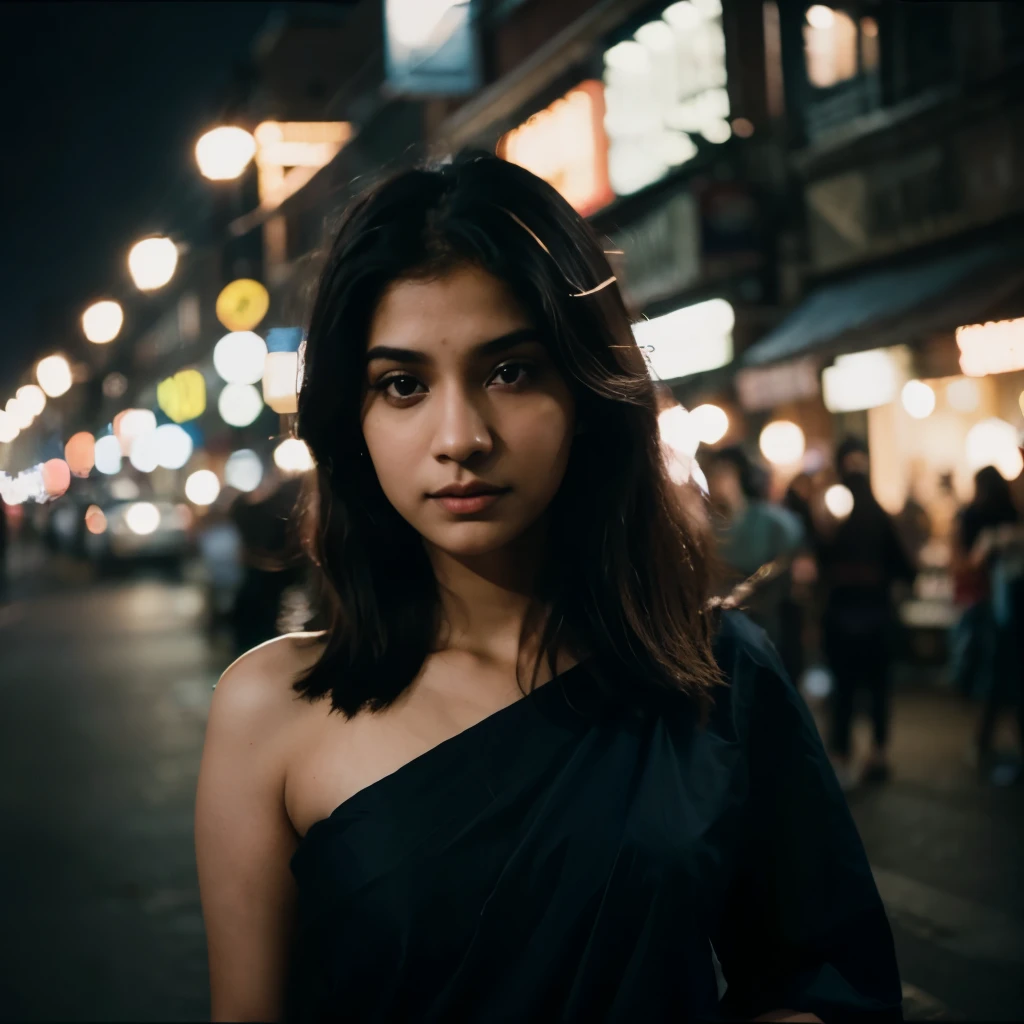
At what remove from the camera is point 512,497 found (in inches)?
65.8

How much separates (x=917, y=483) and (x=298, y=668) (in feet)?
39.1

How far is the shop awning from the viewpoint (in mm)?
10766

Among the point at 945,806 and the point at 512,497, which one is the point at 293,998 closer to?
the point at 512,497

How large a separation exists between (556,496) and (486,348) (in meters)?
0.34

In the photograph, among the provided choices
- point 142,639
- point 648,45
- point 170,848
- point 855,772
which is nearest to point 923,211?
point 648,45

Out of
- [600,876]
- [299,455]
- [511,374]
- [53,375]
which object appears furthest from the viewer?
[53,375]

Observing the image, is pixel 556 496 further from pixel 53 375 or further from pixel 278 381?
pixel 53 375

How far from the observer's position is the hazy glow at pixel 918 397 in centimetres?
1221

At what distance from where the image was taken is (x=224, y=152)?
12.5 meters

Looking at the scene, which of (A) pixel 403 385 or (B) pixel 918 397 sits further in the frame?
(B) pixel 918 397

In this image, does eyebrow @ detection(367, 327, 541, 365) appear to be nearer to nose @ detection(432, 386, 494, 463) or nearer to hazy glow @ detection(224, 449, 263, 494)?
nose @ detection(432, 386, 494, 463)

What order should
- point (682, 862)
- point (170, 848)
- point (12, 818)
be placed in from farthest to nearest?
point (12, 818), point (170, 848), point (682, 862)

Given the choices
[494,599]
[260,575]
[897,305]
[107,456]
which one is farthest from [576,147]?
[107,456]

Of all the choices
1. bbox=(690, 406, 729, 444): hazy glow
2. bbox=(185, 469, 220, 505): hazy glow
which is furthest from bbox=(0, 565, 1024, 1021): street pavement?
bbox=(185, 469, 220, 505): hazy glow
